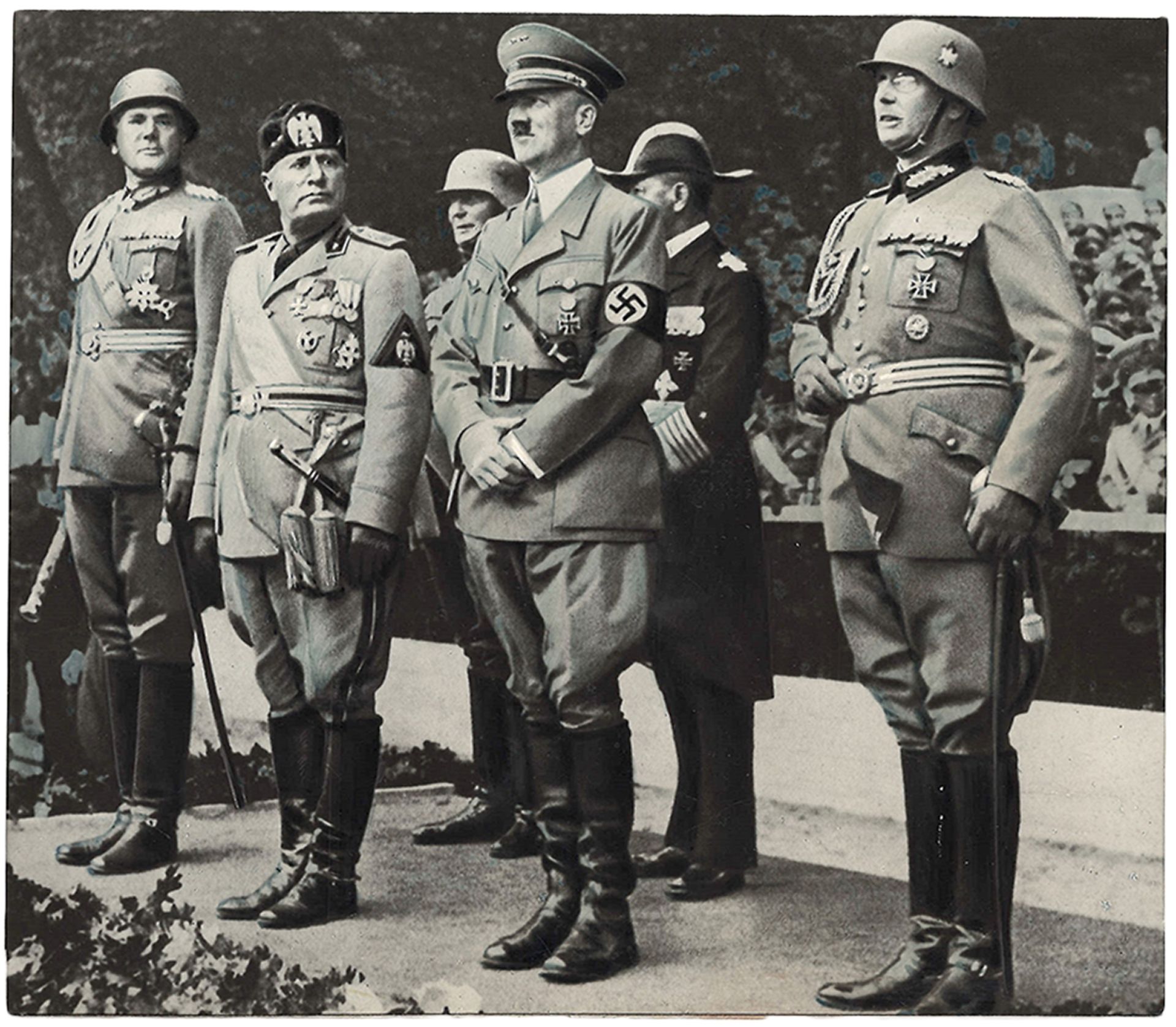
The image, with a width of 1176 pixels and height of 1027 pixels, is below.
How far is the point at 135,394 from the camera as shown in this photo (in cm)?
501

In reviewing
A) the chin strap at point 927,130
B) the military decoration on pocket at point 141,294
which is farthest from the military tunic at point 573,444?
the military decoration on pocket at point 141,294

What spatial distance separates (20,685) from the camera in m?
5.04

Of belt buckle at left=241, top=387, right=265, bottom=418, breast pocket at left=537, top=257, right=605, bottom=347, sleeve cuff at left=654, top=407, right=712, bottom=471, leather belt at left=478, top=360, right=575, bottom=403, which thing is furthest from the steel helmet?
belt buckle at left=241, top=387, right=265, bottom=418

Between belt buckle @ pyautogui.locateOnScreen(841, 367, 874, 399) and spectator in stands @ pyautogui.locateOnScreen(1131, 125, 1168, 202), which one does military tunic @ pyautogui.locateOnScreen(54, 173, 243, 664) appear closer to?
belt buckle @ pyautogui.locateOnScreen(841, 367, 874, 399)

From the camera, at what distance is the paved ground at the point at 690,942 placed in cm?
478

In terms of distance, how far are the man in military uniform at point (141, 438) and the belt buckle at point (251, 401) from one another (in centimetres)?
22

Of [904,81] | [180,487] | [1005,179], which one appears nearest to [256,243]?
[180,487]

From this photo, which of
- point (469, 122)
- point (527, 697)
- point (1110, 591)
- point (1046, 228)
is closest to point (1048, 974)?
point (1110, 591)

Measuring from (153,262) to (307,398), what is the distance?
2.20ft

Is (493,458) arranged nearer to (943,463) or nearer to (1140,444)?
(943,463)

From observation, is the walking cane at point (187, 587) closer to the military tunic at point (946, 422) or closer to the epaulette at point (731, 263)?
the epaulette at point (731, 263)

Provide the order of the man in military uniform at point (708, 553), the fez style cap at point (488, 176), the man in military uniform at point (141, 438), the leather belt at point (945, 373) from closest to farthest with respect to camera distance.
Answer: the leather belt at point (945, 373)
the man in military uniform at point (708, 553)
the fez style cap at point (488, 176)
the man in military uniform at point (141, 438)

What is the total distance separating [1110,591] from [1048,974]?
42.3 inches

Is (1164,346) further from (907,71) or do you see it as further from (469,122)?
(469,122)
